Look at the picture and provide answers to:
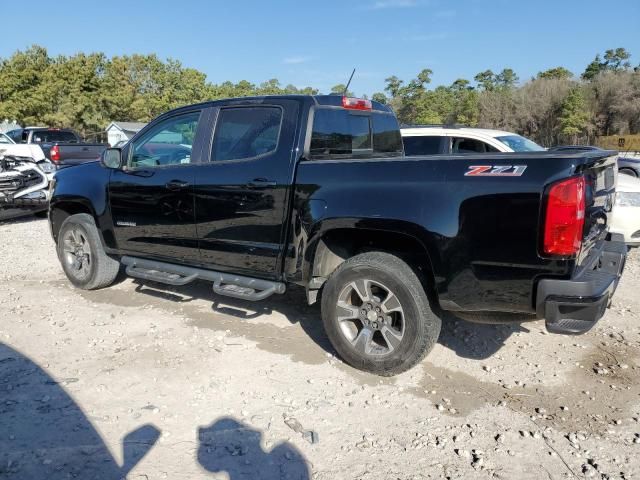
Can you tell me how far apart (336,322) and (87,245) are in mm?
3240

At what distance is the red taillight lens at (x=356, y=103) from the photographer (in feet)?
14.5

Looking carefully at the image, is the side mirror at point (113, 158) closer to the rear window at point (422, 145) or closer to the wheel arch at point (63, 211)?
the wheel arch at point (63, 211)

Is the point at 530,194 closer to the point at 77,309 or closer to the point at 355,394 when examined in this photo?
the point at 355,394

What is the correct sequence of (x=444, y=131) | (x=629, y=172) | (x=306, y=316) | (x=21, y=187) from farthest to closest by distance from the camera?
(x=629, y=172)
(x=21, y=187)
(x=444, y=131)
(x=306, y=316)

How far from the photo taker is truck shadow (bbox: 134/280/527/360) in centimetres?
432

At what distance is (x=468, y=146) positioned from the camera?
8.17 metres

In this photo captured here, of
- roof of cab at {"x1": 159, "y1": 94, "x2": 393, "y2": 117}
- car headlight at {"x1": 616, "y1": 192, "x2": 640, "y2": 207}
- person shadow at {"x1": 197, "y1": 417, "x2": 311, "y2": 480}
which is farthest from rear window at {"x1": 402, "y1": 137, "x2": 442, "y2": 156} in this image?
person shadow at {"x1": 197, "y1": 417, "x2": 311, "y2": 480}

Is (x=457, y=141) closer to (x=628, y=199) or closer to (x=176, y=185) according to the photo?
(x=628, y=199)

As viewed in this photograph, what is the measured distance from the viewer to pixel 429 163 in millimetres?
3279

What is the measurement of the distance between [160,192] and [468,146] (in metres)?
5.24

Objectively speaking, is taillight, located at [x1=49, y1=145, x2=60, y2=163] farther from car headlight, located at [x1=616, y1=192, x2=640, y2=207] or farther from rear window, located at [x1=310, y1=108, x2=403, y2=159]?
car headlight, located at [x1=616, y1=192, x2=640, y2=207]

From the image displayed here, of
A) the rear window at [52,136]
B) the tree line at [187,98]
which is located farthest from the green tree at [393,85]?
the rear window at [52,136]

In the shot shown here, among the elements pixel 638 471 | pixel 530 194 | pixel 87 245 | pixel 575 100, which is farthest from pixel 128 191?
pixel 575 100

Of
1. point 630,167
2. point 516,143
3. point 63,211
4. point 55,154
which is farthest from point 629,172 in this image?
point 55,154
